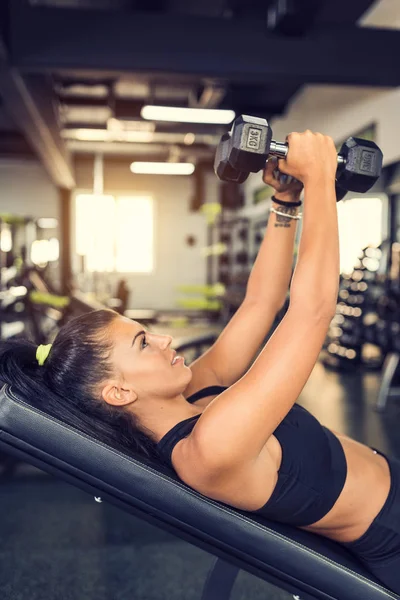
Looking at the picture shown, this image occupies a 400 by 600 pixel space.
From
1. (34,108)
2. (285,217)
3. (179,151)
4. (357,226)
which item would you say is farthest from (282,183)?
(179,151)

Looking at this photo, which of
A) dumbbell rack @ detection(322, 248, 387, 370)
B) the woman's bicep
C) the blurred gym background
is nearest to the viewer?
the woman's bicep

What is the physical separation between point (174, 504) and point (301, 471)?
20 centimetres

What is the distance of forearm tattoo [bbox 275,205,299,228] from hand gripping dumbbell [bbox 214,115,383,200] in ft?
0.48

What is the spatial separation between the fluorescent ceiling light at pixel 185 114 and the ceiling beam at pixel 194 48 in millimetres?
1170

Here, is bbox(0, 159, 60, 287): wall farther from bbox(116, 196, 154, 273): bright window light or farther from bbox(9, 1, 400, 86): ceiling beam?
bbox(9, 1, 400, 86): ceiling beam

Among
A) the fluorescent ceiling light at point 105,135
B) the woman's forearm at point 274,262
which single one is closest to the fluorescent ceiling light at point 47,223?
the fluorescent ceiling light at point 105,135

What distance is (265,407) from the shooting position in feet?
2.49

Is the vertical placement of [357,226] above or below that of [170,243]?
above

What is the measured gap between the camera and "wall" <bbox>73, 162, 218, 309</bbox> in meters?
9.93

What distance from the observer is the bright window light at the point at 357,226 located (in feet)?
16.7

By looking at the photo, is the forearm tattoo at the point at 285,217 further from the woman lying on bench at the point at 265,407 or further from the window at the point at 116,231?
the window at the point at 116,231

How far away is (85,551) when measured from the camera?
1.78 m

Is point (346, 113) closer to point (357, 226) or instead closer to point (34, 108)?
point (357, 226)

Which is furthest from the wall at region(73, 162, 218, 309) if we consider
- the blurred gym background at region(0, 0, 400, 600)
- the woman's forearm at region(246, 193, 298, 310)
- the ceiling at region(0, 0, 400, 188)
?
the woman's forearm at region(246, 193, 298, 310)
